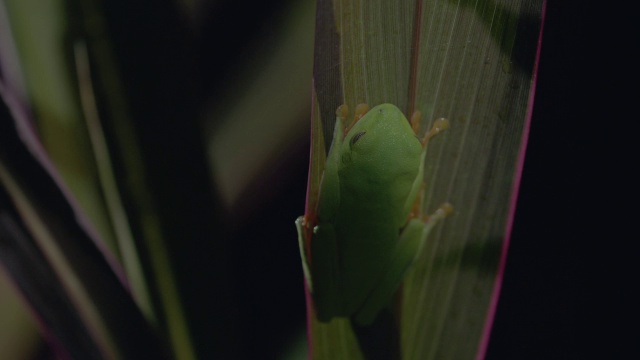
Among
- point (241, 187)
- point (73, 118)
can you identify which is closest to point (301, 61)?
point (241, 187)

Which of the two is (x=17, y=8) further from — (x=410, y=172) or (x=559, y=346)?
(x=559, y=346)

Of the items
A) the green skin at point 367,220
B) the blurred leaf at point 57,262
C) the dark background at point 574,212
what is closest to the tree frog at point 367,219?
the green skin at point 367,220

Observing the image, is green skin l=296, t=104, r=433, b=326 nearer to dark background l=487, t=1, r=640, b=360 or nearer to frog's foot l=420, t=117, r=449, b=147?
frog's foot l=420, t=117, r=449, b=147

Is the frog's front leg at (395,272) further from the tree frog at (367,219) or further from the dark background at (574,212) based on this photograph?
the dark background at (574,212)

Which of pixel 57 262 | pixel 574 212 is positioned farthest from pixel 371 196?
pixel 574 212

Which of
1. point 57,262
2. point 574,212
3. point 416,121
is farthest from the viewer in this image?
point 574,212

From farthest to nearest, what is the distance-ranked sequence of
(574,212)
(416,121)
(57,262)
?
(574,212), (416,121), (57,262)

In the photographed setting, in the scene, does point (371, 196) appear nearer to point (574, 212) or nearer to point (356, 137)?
point (356, 137)
